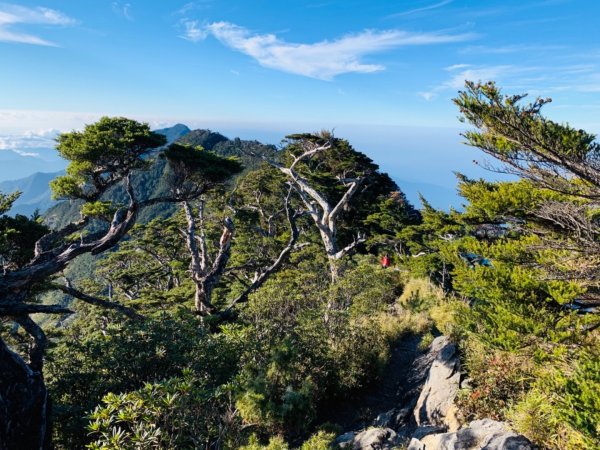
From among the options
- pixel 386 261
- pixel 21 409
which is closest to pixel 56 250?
pixel 21 409

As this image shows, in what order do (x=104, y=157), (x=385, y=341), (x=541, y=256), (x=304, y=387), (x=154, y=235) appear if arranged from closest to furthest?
1. (x=304, y=387)
2. (x=541, y=256)
3. (x=385, y=341)
4. (x=104, y=157)
5. (x=154, y=235)

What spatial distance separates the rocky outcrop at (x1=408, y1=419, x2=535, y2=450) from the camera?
4.28m

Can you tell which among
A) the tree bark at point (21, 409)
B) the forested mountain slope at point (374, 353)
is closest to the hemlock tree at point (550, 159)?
the forested mountain slope at point (374, 353)

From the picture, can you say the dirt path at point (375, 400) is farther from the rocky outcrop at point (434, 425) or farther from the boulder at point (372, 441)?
the boulder at point (372, 441)

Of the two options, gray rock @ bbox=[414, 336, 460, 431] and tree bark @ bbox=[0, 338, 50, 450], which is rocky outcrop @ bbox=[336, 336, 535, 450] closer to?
gray rock @ bbox=[414, 336, 460, 431]

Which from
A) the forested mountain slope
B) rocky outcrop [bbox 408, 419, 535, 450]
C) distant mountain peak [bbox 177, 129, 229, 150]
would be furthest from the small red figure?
distant mountain peak [bbox 177, 129, 229, 150]

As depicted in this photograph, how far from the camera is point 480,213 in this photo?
7.93 meters

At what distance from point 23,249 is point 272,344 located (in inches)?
367

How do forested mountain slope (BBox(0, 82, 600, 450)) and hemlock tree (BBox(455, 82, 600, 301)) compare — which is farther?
hemlock tree (BBox(455, 82, 600, 301))

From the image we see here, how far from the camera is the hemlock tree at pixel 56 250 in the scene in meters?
5.87

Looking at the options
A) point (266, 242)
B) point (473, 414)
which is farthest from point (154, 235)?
point (473, 414)

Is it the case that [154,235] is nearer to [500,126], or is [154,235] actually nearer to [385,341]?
[385,341]

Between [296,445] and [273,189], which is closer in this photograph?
[296,445]

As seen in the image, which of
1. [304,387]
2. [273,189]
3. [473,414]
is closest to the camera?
[473,414]
